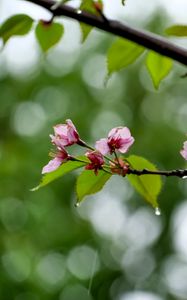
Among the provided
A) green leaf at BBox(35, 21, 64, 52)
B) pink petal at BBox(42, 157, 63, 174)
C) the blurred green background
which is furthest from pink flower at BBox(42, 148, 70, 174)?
the blurred green background

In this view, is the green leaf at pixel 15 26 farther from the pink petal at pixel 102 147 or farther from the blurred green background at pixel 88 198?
the blurred green background at pixel 88 198

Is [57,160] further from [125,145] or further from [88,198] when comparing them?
[88,198]

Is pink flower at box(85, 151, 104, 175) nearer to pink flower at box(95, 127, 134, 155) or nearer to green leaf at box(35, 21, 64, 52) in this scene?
pink flower at box(95, 127, 134, 155)

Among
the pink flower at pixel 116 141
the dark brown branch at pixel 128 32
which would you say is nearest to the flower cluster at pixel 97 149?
the pink flower at pixel 116 141

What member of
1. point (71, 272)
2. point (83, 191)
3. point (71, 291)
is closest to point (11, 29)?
point (83, 191)

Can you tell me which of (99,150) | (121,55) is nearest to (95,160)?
(99,150)
